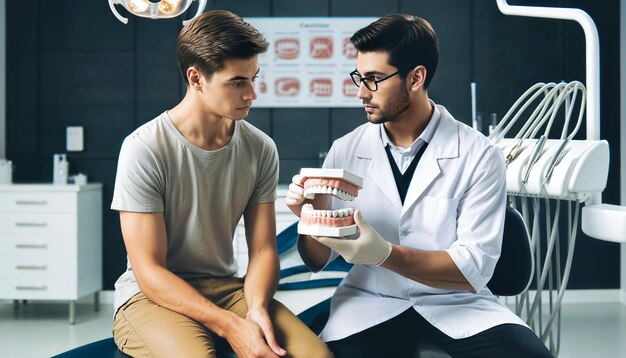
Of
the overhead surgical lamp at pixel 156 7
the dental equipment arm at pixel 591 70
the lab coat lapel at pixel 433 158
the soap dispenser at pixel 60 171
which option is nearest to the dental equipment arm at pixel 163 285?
the lab coat lapel at pixel 433 158

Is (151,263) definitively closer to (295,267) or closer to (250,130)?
(250,130)

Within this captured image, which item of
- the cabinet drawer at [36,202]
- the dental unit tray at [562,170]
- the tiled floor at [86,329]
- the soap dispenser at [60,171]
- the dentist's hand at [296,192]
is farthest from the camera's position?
the soap dispenser at [60,171]

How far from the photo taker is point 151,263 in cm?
176

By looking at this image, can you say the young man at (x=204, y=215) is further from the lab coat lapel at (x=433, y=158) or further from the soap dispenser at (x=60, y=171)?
the soap dispenser at (x=60, y=171)

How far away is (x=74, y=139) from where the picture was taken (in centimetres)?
505

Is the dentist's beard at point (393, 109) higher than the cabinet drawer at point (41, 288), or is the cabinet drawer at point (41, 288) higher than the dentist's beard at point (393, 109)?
the dentist's beard at point (393, 109)

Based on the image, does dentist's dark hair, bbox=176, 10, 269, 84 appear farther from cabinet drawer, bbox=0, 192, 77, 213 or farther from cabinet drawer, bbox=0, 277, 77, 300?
cabinet drawer, bbox=0, 277, 77, 300

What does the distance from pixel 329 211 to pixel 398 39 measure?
56 centimetres

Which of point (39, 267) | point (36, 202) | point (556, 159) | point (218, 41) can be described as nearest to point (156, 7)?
point (218, 41)

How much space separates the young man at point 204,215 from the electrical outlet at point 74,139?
3.33 meters

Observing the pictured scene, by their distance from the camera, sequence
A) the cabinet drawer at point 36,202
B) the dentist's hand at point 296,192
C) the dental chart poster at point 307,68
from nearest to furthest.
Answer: the dentist's hand at point 296,192
the cabinet drawer at point 36,202
the dental chart poster at point 307,68

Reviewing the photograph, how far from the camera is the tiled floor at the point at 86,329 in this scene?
3.86m

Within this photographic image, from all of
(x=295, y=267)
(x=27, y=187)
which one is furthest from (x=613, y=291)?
(x=27, y=187)

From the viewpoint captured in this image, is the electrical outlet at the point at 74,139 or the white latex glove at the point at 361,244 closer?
the white latex glove at the point at 361,244
